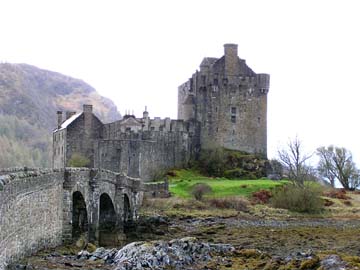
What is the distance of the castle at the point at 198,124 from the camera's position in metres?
69.1

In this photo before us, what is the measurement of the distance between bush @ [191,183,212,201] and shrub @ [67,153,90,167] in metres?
12.3

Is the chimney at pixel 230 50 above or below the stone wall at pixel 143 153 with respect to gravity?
above

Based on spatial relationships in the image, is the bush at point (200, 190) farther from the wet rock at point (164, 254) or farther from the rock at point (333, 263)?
the rock at point (333, 263)

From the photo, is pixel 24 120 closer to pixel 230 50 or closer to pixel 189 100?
pixel 189 100

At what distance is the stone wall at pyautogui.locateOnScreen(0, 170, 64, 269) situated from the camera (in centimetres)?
2400

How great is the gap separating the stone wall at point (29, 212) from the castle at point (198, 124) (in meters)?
36.0

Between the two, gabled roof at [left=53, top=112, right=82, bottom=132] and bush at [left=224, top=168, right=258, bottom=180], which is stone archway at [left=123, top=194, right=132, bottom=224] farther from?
bush at [left=224, top=168, right=258, bottom=180]

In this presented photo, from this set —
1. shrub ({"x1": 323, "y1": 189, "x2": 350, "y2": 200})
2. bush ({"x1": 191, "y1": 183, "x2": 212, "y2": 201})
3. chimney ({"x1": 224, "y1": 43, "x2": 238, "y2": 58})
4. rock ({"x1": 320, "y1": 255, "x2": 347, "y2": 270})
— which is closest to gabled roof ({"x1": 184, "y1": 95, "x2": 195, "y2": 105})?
chimney ({"x1": 224, "y1": 43, "x2": 238, "y2": 58})

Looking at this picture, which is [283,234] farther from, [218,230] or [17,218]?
[17,218]

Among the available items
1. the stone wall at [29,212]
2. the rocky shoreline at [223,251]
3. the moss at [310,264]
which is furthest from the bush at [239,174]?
the moss at [310,264]

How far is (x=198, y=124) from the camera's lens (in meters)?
74.6

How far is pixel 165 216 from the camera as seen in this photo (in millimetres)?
50250

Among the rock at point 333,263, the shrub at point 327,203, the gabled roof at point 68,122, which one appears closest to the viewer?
the rock at point 333,263

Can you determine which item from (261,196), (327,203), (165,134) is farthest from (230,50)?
(327,203)
